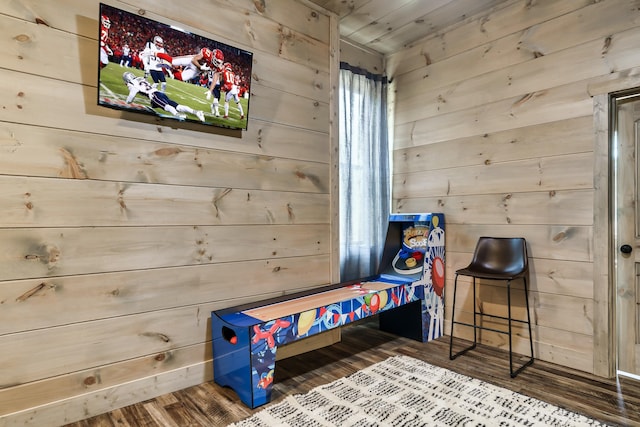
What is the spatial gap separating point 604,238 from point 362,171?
1.91 meters

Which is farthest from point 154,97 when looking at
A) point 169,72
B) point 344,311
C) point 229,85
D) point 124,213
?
point 344,311

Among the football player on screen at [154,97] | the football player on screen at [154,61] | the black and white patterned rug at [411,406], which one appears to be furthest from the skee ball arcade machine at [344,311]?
the football player on screen at [154,61]

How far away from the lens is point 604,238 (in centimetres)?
235

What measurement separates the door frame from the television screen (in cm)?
230

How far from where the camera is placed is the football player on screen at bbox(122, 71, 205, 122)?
189cm

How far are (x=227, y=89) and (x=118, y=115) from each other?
63cm

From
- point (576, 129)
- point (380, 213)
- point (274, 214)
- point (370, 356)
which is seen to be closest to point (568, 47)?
point (576, 129)

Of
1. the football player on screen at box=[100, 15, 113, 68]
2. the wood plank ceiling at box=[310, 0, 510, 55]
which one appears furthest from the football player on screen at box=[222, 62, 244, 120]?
the wood plank ceiling at box=[310, 0, 510, 55]

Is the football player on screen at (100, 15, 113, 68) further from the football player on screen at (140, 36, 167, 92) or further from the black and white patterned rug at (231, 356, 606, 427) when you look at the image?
the black and white patterned rug at (231, 356, 606, 427)

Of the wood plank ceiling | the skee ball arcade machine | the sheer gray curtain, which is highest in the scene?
the wood plank ceiling

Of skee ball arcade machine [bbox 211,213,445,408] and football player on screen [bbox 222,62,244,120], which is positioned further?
football player on screen [bbox 222,62,244,120]

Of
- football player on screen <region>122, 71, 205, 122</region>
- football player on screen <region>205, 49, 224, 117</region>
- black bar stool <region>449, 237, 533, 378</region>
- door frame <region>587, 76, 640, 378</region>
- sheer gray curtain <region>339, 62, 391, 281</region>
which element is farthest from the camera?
sheer gray curtain <region>339, 62, 391, 281</region>

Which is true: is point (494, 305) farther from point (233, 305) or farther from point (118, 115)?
point (118, 115)

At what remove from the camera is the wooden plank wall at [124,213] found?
1.75m
